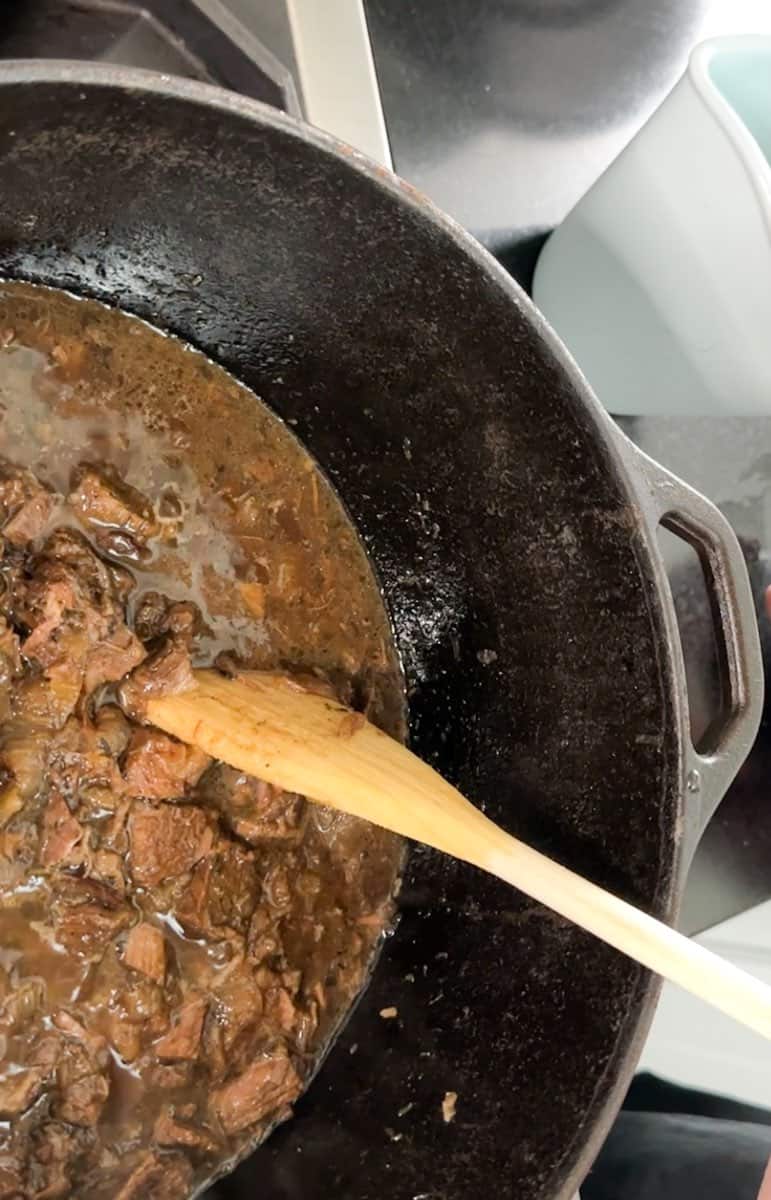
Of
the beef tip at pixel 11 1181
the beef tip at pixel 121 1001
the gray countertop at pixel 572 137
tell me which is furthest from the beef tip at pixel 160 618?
the gray countertop at pixel 572 137

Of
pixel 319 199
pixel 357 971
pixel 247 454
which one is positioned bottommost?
pixel 357 971

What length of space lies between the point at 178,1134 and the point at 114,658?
1.84ft

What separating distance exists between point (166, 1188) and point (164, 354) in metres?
0.97

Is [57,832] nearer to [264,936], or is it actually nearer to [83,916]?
[83,916]

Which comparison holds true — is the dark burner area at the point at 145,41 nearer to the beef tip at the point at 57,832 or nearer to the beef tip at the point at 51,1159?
the beef tip at the point at 57,832

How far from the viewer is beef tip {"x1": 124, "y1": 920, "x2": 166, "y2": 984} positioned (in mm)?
1180

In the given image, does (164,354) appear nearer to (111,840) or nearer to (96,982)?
(111,840)

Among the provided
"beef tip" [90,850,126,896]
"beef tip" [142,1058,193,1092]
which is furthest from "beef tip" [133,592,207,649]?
"beef tip" [142,1058,193,1092]

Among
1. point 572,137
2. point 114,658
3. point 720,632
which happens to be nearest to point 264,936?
point 114,658

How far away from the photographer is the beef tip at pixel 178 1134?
3.98ft

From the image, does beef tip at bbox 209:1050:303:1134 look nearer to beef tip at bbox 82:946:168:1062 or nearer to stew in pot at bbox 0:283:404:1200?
stew in pot at bbox 0:283:404:1200

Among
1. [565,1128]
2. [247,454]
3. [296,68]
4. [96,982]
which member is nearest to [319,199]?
[296,68]

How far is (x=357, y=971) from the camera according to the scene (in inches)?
53.2

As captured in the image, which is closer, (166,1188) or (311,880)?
(166,1188)
